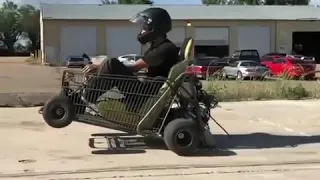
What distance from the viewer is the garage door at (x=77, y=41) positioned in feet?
194

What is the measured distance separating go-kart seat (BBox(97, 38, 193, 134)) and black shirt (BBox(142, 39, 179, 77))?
0.29 metres

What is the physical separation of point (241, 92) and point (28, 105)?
589cm

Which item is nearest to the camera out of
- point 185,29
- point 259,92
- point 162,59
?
point 162,59

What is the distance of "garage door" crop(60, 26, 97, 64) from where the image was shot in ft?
194

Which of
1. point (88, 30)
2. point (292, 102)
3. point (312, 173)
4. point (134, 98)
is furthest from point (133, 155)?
point (88, 30)

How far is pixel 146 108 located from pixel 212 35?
5360 centimetres

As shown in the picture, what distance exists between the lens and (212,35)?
2441 inches

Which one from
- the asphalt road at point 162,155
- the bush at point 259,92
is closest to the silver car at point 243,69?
the bush at point 259,92

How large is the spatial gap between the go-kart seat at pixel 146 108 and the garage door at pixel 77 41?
50.6 meters

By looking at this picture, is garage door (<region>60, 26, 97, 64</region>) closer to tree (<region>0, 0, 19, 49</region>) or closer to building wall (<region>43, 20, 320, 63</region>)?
building wall (<region>43, 20, 320, 63</region>)

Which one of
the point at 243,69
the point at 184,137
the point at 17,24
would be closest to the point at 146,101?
the point at 184,137

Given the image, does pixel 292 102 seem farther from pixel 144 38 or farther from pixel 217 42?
pixel 217 42

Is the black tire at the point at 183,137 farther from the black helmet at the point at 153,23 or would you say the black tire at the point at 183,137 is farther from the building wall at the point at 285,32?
the building wall at the point at 285,32

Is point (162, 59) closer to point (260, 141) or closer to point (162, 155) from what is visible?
point (162, 155)
